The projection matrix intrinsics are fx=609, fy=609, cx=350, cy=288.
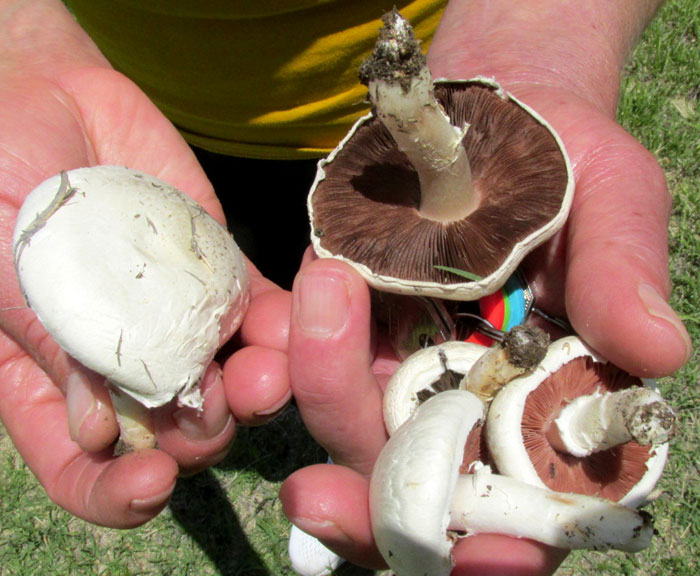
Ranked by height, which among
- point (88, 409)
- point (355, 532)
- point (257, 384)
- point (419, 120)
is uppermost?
point (419, 120)

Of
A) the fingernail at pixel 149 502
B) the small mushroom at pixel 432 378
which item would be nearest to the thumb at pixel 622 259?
the small mushroom at pixel 432 378

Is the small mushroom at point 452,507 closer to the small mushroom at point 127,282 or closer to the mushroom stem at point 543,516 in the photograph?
the mushroom stem at point 543,516

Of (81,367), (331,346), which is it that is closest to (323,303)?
(331,346)

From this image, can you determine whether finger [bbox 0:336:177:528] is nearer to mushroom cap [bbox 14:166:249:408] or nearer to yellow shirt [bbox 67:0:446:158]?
mushroom cap [bbox 14:166:249:408]

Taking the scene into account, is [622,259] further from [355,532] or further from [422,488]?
[355,532]

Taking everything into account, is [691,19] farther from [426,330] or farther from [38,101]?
[38,101]

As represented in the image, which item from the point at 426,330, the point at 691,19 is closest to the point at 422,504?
the point at 426,330

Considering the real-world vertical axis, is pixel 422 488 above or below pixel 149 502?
above
